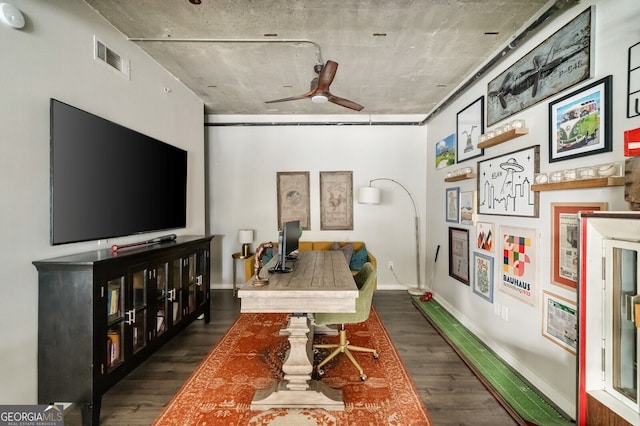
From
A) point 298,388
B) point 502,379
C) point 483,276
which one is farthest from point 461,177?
point 298,388

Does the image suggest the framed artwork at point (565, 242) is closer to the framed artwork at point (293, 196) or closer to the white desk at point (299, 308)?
the white desk at point (299, 308)

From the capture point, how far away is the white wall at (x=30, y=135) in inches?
65.2

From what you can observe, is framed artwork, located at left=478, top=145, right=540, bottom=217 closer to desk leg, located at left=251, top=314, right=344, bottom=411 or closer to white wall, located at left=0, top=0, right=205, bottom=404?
desk leg, located at left=251, top=314, right=344, bottom=411

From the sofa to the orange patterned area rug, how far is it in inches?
50.2

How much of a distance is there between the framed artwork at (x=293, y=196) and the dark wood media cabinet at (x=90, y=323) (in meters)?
2.69

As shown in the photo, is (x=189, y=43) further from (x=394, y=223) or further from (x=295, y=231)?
(x=394, y=223)

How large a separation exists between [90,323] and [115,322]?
25 cm

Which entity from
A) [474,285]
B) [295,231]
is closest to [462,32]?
[295,231]

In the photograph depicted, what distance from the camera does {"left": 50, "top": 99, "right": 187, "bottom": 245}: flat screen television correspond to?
1.94 meters

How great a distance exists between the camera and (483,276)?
300cm

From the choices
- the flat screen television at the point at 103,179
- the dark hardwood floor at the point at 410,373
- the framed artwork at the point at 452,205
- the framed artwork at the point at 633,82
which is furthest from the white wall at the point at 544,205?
the flat screen television at the point at 103,179

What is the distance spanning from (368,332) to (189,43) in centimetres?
356

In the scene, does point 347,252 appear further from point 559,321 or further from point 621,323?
point 621,323

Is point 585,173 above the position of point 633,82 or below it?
below
